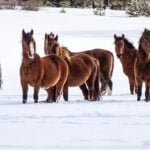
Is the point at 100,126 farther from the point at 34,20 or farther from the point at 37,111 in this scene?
the point at 34,20

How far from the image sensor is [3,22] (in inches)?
1355

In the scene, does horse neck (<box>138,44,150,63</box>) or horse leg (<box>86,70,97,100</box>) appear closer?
horse neck (<box>138,44,150,63</box>)

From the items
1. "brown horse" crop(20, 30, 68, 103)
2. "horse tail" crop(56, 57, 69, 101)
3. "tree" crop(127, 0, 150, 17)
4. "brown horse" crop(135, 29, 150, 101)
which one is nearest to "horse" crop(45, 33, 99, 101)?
"horse tail" crop(56, 57, 69, 101)

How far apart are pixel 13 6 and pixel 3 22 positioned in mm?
12134

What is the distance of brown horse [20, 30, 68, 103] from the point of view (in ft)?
33.8

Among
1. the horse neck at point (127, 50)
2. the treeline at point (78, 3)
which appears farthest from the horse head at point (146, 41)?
the treeline at point (78, 3)

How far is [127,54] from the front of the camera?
14688mm

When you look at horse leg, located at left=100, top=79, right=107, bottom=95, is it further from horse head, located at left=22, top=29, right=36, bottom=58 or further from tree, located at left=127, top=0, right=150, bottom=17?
tree, located at left=127, top=0, right=150, bottom=17

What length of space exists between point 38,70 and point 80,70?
5.69ft

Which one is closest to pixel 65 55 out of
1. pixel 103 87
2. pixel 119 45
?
pixel 119 45

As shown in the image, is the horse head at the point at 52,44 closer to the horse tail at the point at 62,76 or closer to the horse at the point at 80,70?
the horse at the point at 80,70

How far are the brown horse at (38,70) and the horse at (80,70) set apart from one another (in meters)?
0.60

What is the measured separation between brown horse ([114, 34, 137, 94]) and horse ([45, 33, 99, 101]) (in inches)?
80.6

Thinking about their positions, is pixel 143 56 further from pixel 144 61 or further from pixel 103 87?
pixel 103 87
